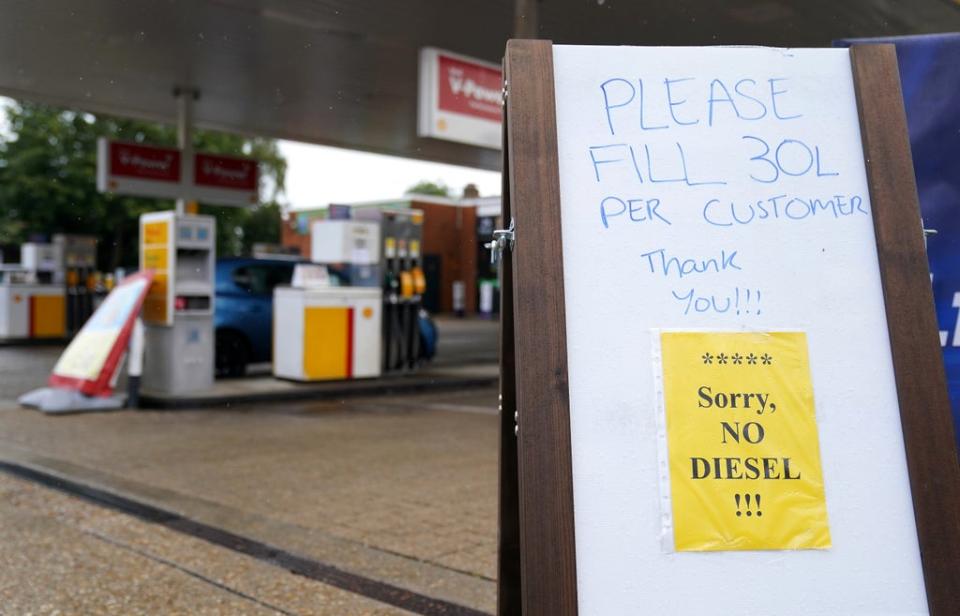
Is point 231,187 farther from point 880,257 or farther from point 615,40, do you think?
point 880,257

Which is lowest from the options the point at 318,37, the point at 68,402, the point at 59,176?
the point at 68,402

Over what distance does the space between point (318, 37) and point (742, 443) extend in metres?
9.09

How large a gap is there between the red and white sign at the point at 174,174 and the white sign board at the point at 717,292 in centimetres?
1142

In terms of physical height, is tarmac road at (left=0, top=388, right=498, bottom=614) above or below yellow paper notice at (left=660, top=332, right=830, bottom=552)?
below

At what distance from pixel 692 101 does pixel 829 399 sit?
72 cm

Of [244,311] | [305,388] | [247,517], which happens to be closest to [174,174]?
[244,311]

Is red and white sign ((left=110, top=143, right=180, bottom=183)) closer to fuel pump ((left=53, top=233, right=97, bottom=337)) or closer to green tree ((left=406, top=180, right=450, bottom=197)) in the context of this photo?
fuel pump ((left=53, top=233, right=97, bottom=337))

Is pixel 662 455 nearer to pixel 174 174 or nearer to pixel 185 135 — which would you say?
pixel 174 174

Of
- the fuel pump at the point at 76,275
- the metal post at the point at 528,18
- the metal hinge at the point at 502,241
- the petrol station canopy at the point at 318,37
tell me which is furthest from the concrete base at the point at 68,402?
the fuel pump at the point at 76,275

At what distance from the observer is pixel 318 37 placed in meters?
10.4

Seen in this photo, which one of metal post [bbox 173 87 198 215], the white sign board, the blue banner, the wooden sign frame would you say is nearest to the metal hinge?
the wooden sign frame

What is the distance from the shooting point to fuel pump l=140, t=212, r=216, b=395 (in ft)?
34.8

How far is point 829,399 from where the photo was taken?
2.13 metres

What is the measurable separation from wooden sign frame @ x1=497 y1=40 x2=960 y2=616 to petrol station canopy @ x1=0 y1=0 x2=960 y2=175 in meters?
5.80
